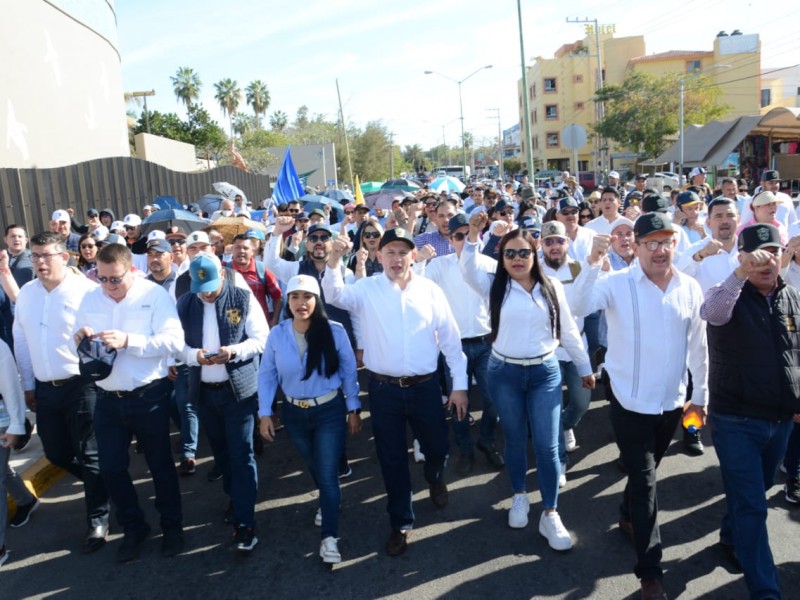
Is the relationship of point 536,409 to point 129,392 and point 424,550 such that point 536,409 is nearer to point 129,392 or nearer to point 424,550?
point 424,550

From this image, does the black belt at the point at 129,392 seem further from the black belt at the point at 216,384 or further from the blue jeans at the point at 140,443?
the black belt at the point at 216,384

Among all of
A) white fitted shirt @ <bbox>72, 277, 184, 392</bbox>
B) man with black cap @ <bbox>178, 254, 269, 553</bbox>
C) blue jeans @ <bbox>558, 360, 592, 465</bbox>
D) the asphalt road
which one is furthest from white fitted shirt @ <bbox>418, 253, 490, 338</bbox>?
white fitted shirt @ <bbox>72, 277, 184, 392</bbox>

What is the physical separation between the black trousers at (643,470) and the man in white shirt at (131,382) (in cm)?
A: 287

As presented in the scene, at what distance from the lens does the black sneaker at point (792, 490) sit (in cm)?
446

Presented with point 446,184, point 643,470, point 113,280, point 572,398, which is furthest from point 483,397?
point 446,184

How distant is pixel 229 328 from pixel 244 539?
1426 millimetres

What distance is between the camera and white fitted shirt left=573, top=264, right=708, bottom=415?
3.62 m

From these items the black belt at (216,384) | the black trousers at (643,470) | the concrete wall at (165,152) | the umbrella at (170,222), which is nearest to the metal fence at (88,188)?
the umbrella at (170,222)

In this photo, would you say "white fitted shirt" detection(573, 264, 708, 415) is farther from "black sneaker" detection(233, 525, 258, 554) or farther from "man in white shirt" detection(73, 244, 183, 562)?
"man in white shirt" detection(73, 244, 183, 562)

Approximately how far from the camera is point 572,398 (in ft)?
17.6

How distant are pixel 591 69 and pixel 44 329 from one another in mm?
66293

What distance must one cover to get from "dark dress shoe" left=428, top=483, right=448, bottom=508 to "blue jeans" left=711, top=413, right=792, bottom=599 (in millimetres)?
2004

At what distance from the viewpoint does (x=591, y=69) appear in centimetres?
6300

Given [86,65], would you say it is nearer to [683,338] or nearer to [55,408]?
[55,408]
